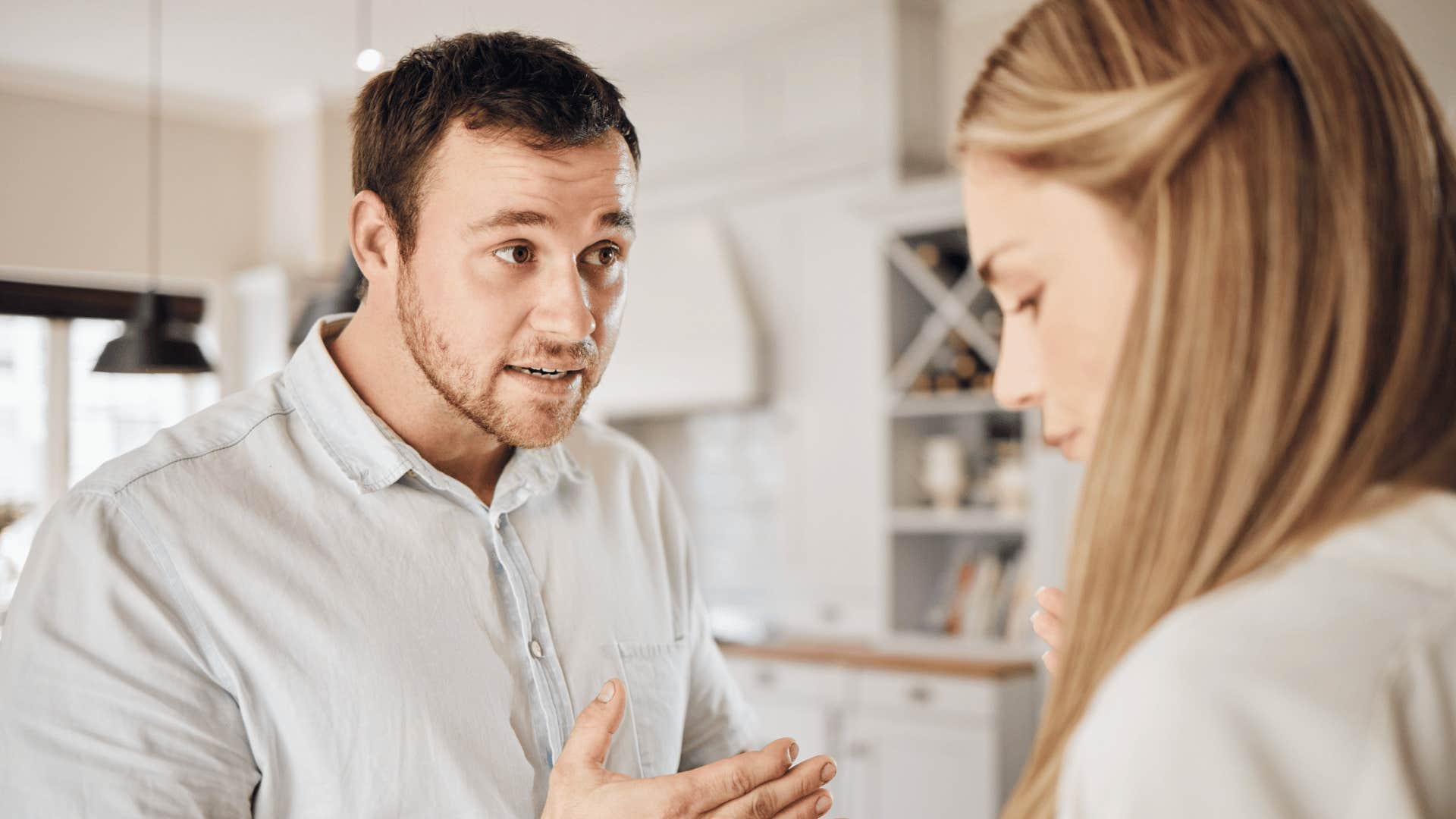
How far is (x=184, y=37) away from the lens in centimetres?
501

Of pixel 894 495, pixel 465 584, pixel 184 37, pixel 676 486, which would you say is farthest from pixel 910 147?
pixel 465 584

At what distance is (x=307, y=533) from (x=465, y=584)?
6.8 inches

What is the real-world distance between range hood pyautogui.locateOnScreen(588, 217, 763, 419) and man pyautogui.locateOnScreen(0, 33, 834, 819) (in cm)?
330

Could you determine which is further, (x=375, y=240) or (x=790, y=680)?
(x=790, y=680)

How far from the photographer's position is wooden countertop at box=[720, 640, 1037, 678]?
12.6 feet

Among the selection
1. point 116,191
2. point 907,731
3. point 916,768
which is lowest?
point 916,768

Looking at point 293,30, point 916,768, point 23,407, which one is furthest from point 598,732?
point 23,407

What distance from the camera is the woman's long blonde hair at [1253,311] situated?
1.99 feet

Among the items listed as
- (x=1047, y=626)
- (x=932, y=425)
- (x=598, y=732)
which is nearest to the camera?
(x=1047, y=626)

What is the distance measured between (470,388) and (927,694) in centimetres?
291

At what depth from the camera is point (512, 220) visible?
1.32 m

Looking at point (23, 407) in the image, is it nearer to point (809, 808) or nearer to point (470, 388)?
point (470, 388)

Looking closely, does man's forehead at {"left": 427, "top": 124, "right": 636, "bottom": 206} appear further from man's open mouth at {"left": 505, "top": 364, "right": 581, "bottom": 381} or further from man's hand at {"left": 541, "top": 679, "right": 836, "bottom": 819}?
man's hand at {"left": 541, "top": 679, "right": 836, "bottom": 819}

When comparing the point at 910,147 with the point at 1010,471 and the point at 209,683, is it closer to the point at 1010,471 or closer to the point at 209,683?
the point at 1010,471
